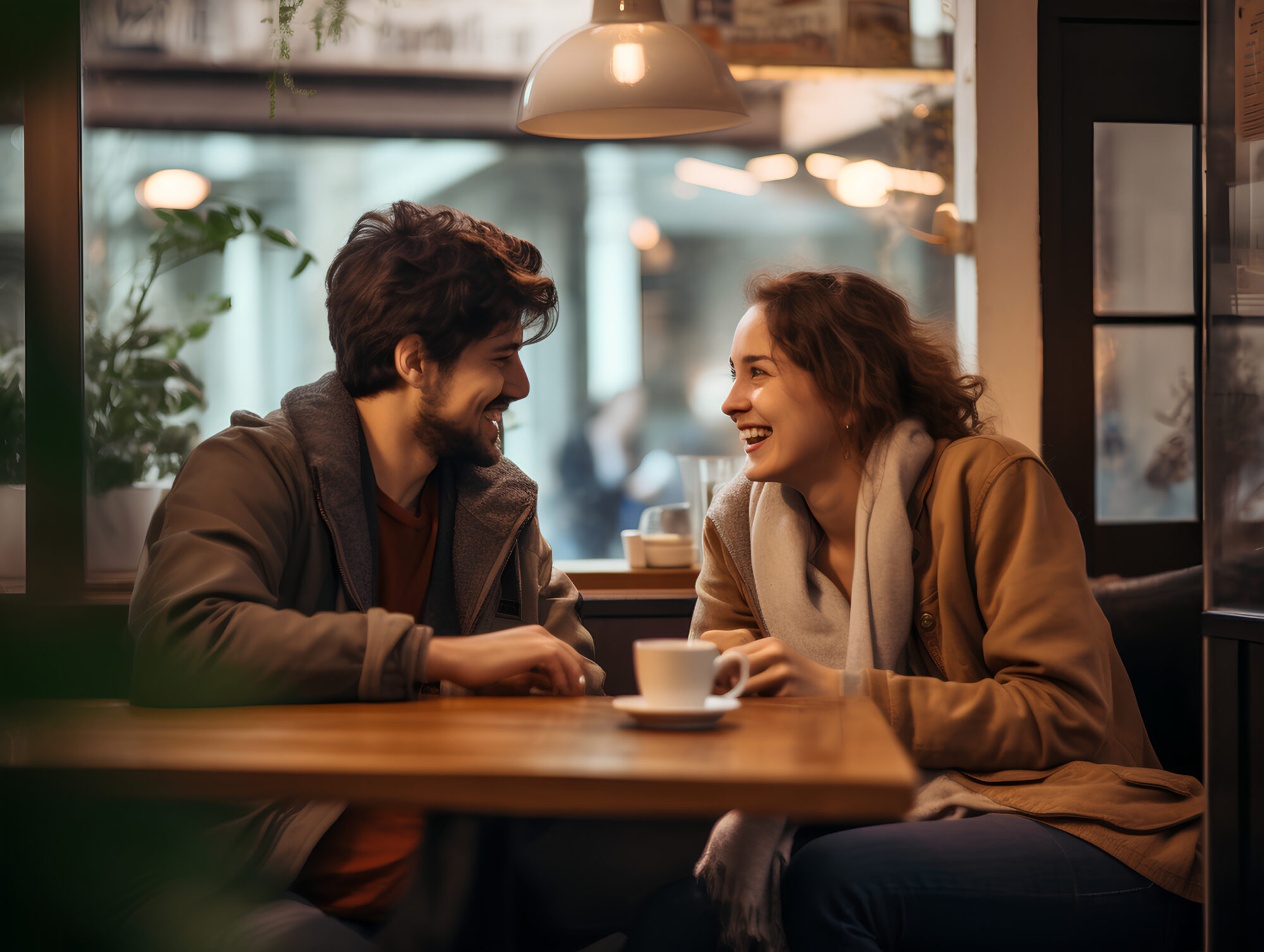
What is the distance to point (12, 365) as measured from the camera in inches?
12.5

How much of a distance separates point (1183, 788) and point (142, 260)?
221 centimetres

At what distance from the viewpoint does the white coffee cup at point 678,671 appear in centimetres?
107

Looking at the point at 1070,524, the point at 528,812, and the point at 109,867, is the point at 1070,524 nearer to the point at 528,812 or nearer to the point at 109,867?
the point at 528,812

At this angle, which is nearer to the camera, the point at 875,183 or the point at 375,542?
the point at 375,542

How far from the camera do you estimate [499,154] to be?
9.41ft

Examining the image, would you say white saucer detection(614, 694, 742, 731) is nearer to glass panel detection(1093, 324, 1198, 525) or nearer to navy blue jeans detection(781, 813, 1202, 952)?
navy blue jeans detection(781, 813, 1202, 952)

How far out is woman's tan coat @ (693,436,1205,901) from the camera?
53.1 inches

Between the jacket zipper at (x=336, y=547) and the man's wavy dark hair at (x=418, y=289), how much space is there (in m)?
0.25

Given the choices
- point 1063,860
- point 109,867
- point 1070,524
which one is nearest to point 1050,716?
point 1063,860

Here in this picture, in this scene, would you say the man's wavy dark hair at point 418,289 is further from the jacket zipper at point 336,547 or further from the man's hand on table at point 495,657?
the man's hand on table at point 495,657

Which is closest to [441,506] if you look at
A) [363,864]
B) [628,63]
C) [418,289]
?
[418,289]

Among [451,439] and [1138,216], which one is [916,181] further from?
[451,439]

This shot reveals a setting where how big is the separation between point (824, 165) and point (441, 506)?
1.61m

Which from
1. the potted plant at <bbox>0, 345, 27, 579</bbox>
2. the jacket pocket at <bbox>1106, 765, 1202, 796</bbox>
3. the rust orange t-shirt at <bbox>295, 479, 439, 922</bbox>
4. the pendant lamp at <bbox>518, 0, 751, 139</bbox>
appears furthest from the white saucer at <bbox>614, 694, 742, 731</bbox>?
the pendant lamp at <bbox>518, 0, 751, 139</bbox>
